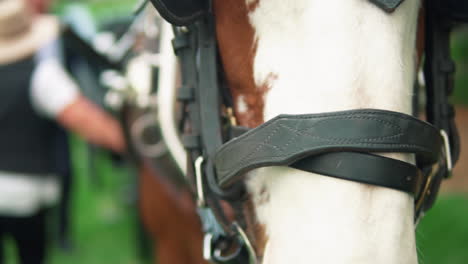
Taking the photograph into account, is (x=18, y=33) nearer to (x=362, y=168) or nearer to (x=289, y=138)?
(x=289, y=138)

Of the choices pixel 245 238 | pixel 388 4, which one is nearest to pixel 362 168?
pixel 388 4

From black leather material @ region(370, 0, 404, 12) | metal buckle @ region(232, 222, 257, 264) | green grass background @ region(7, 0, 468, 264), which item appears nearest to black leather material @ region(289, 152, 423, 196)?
black leather material @ region(370, 0, 404, 12)

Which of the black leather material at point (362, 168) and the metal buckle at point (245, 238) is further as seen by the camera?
the metal buckle at point (245, 238)

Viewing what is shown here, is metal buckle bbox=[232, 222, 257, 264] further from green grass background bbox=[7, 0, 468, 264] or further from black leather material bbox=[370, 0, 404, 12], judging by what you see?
green grass background bbox=[7, 0, 468, 264]

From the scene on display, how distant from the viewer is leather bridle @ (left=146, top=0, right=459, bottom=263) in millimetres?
1147

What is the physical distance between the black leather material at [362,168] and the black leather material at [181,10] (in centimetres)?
49

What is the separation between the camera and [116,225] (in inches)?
227

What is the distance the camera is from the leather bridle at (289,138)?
3.76 feet

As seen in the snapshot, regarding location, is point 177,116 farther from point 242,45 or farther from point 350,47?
point 350,47

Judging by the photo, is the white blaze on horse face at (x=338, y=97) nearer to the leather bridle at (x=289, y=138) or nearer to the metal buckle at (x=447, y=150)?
the leather bridle at (x=289, y=138)

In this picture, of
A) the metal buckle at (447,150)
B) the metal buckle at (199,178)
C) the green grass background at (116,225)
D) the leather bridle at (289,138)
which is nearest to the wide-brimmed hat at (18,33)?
the green grass background at (116,225)

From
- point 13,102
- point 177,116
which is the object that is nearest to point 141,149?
point 177,116

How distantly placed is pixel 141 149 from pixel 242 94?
1391 millimetres

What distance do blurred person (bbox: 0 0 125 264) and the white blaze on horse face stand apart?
2.25 meters
